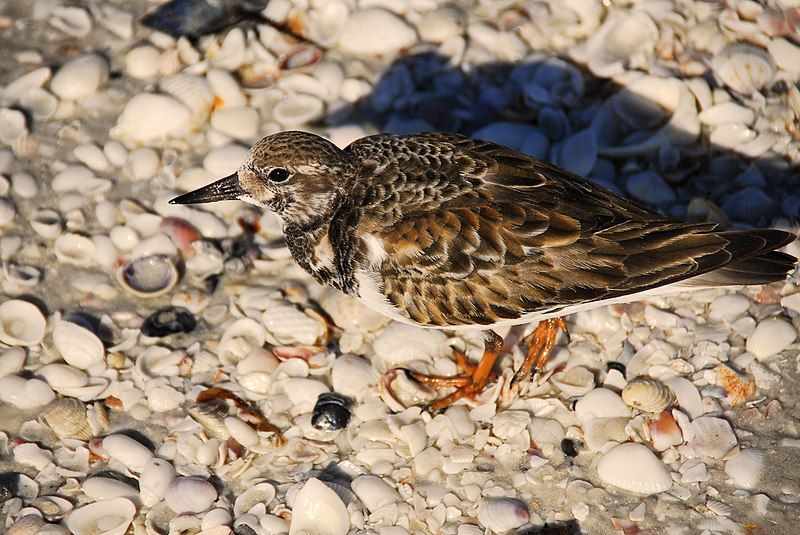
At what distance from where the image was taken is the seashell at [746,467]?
347cm

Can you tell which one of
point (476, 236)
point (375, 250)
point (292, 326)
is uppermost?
point (476, 236)

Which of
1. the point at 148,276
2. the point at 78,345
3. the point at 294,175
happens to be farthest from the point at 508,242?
the point at 78,345

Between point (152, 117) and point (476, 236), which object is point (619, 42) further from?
point (152, 117)

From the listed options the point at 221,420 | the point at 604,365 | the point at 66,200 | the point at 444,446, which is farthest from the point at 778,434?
the point at 66,200

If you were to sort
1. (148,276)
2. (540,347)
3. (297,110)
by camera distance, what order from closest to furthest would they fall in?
1. (540,347)
2. (148,276)
3. (297,110)

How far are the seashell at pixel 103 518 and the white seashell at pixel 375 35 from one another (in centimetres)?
292

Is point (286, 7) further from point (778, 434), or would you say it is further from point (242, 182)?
point (778, 434)

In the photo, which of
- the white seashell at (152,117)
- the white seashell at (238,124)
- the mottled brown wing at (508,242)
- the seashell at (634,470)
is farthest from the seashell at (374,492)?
the white seashell at (152,117)

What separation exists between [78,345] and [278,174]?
123 centimetres

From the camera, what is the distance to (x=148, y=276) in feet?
14.3

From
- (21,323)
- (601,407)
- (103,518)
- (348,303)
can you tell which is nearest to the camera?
(103,518)

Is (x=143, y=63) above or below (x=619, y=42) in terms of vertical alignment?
below

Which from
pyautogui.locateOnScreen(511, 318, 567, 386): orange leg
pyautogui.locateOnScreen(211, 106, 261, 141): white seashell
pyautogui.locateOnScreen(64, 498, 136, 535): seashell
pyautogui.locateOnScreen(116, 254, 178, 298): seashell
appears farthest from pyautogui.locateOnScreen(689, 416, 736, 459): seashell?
pyautogui.locateOnScreen(211, 106, 261, 141): white seashell

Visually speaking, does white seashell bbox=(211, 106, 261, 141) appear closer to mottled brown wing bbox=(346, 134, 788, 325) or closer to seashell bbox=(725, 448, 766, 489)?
mottled brown wing bbox=(346, 134, 788, 325)
